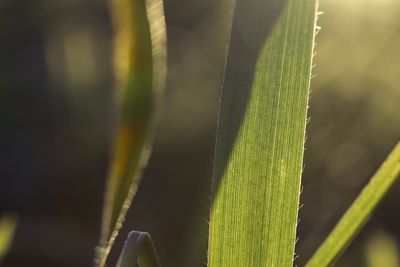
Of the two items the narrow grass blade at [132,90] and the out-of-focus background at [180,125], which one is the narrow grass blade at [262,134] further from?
the out-of-focus background at [180,125]

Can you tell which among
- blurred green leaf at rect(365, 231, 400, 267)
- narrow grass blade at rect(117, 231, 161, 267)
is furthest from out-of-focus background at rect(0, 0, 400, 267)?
narrow grass blade at rect(117, 231, 161, 267)

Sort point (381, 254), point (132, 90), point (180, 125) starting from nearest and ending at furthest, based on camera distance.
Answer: point (132, 90) → point (381, 254) → point (180, 125)

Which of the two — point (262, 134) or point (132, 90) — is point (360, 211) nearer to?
point (262, 134)

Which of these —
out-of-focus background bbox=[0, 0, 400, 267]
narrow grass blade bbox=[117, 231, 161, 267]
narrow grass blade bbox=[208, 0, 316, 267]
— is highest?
narrow grass blade bbox=[208, 0, 316, 267]

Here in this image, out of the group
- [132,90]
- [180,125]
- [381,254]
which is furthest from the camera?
[180,125]

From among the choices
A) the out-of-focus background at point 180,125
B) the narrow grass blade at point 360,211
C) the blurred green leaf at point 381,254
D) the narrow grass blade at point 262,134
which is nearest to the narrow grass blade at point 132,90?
the narrow grass blade at point 262,134

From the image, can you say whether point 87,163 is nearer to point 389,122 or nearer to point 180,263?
point 180,263

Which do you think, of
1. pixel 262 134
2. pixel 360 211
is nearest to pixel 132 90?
pixel 262 134

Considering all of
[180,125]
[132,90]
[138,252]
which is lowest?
[180,125]

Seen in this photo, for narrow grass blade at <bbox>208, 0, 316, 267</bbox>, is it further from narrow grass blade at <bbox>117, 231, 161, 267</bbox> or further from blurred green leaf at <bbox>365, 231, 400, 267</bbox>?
blurred green leaf at <bbox>365, 231, 400, 267</bbox>
